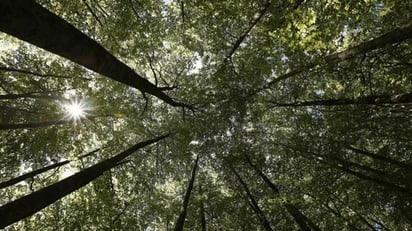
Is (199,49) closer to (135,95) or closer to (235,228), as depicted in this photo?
(135,95)

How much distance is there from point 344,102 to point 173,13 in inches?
283

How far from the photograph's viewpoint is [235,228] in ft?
43.5

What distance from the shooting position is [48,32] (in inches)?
105

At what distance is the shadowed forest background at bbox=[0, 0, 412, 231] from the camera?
791 cm

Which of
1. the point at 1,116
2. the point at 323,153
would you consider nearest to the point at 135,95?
the point at 1,116

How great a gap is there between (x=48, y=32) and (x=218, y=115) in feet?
27.6

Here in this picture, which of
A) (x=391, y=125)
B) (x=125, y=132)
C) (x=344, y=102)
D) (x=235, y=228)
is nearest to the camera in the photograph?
(x=344, y=102)

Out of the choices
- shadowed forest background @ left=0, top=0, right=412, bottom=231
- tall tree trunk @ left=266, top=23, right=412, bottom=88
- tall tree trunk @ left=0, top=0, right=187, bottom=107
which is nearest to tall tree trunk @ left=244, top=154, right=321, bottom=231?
shadowed forest background @ left=0, top=0, right=412, bottom=231

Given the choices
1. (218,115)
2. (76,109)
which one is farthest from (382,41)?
(76,109)

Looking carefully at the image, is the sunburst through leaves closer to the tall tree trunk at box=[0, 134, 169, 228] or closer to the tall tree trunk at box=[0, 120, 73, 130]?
the tall tree trunk at box=[0, 120, 73, 130]

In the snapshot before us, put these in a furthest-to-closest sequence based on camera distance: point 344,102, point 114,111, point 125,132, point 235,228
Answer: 1. point 125,132
2. point 235,228
3. point 114,111
4. point 344,102

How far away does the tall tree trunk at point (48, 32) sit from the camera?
2.31 meters

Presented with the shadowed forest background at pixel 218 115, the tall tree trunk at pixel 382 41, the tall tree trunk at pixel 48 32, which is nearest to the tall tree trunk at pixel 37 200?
the shadowed forest background at pixel 218 115

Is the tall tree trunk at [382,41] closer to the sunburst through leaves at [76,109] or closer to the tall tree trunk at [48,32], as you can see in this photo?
the tall tree trunk at [48,32]
